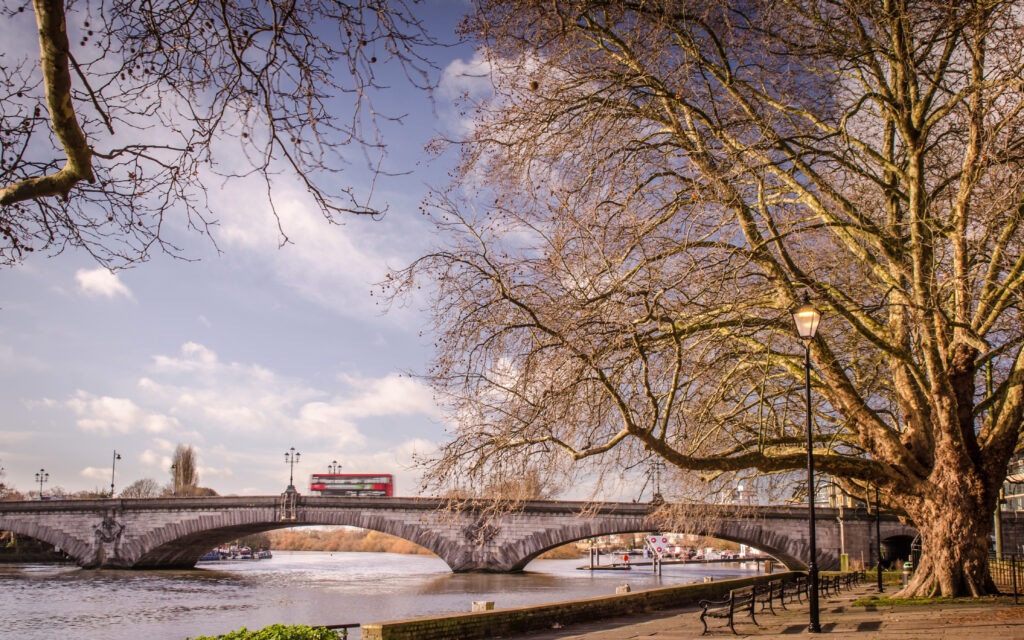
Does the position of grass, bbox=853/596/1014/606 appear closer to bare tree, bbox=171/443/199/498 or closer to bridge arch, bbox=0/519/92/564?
bridge arch, bbox=0/519/92/564

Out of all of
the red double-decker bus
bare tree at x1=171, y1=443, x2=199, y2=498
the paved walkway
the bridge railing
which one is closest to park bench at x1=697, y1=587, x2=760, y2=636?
the paved walkway

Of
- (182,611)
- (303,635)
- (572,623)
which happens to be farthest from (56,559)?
(303,635)

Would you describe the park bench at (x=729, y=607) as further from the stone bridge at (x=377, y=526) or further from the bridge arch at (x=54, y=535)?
the bridge arch at (x=54, y=535)

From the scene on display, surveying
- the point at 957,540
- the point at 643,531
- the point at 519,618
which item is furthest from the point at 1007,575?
the point at 643,531

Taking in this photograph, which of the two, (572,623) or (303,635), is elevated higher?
(303,635)

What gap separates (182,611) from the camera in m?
26.7

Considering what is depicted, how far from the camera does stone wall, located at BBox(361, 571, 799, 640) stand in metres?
10.8

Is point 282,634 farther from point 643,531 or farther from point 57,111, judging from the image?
point 643,531

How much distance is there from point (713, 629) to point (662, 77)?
9.14m

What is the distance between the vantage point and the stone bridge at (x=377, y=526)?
42.3 m

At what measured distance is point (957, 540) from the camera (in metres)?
13.1

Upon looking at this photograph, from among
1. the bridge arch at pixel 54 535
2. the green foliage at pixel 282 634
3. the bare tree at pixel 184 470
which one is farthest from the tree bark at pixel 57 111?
the bare tree at pixel 184 470

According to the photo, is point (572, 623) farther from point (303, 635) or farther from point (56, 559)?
point (56, 559)

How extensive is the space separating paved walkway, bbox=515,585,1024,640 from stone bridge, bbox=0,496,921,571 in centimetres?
2664
